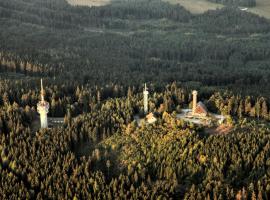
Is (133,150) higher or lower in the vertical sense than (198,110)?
lower

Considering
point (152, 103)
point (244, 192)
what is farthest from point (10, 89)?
point (244, 192)

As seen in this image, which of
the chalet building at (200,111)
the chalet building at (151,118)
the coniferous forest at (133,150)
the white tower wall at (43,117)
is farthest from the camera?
the chalet building at (200,111)

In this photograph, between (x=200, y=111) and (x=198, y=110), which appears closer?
(x=200, y=111)

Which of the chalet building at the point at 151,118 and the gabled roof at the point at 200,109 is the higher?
the gabled roof at the point at 200,109

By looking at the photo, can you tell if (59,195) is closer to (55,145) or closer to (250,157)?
(55,145)

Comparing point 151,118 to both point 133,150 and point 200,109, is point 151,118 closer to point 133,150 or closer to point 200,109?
point 200,109

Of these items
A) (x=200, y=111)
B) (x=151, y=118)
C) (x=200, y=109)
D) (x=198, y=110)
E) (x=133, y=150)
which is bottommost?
(x=133, y=150)

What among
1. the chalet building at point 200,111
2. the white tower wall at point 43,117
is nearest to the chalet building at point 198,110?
the chalet building at point 200,111

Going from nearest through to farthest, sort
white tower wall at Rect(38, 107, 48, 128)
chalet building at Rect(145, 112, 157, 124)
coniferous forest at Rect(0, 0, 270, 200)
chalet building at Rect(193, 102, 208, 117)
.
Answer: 1. coniferous forest at Rect(0, 0, 270, 200)
2. chalet building at Rect(145, 112, 157, 124)
3. white tower wall at Rect(38, 107, 48, 128)
4. chalet building at Rect(193, 102, 208, 117)

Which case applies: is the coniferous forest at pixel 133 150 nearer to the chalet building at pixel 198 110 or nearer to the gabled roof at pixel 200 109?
the chalet building at pixel 198 110

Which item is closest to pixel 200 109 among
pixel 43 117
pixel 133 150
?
pixel 133 150

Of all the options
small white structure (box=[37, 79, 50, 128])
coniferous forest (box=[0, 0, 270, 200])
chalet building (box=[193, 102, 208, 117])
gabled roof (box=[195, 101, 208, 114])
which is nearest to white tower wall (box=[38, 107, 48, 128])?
small white structure (box=[37, 79, 50, 128])

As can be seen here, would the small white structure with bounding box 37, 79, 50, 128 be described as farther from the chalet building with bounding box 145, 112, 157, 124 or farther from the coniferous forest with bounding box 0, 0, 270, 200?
the chalet building with bounding box 145, 112, 157, 124
